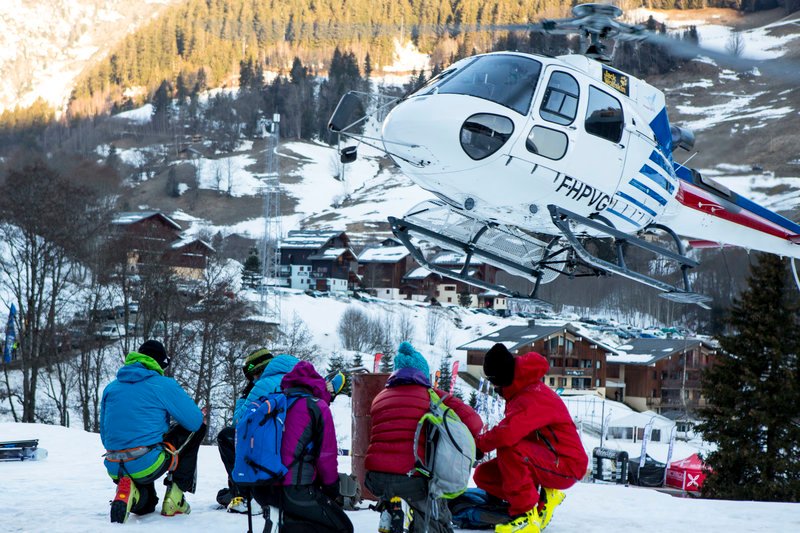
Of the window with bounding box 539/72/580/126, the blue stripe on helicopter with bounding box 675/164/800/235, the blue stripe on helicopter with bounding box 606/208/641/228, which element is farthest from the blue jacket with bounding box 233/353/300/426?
the blue stripe on helicopter with bounding box 675/164/800/235

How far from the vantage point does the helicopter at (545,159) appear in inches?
329

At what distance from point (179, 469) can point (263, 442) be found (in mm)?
1670

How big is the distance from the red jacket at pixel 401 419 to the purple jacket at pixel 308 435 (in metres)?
0.31

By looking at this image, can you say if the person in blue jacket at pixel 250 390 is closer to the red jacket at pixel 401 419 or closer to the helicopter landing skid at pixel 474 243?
the red jacket at pixel 401 419

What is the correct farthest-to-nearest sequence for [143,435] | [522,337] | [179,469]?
[522,337] < [179,469] < [143,435]

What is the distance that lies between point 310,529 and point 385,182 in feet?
387

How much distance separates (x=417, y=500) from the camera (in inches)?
204

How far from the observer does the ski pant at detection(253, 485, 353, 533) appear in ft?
16.4

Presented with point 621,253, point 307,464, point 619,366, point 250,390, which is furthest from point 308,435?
point 619,366

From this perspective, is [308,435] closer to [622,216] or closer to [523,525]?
[523,525]

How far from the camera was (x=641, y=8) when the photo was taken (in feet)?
477

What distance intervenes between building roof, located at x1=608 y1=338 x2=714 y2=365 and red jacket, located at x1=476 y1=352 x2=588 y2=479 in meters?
44.7

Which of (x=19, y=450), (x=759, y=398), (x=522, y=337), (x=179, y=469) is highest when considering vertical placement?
(x=179, y=469)

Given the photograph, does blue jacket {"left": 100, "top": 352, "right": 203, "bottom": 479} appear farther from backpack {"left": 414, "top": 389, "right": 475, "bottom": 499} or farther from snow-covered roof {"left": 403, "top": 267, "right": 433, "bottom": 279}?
snow-covered roof {"left": 403, "top": 267, "right": 433, "bottom": 279}
